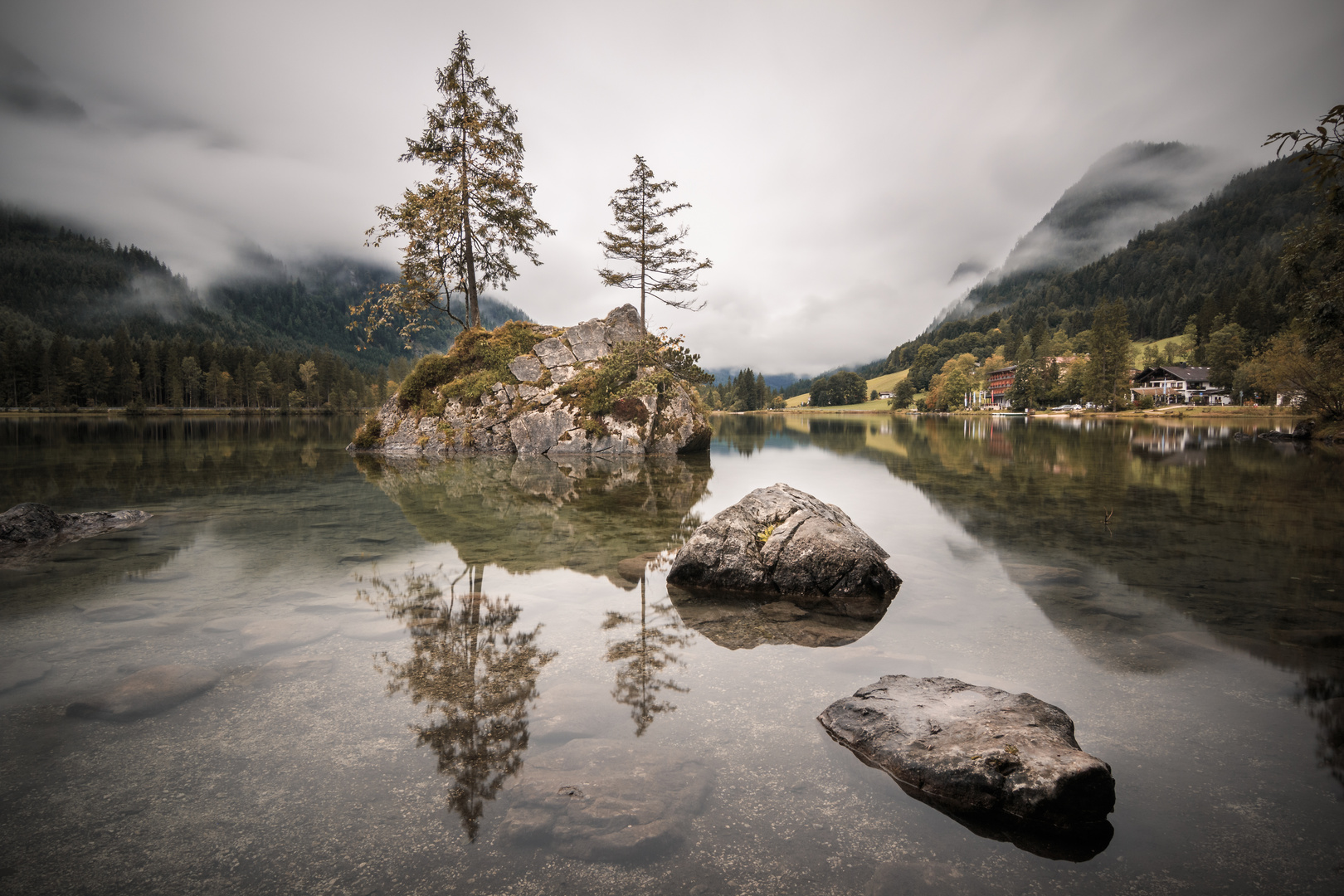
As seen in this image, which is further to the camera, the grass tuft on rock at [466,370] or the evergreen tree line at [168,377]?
the evergreen tree line at [168,377]

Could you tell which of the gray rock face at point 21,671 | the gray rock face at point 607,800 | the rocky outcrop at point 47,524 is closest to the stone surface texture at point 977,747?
the gray rock face at point 607,800

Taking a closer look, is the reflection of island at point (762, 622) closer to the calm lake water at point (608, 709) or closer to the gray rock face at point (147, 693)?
the calm lake water at point (608, 709)

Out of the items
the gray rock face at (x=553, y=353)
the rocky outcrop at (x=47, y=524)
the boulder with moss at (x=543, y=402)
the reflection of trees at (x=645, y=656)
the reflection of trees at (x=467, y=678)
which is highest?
the gray rock face at (x=553, y=353)

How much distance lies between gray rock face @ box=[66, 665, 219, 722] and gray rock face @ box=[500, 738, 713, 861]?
11.7 feet

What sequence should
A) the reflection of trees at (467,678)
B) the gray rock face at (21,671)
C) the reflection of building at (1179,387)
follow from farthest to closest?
1. the reflection of building at (1179,387)
2. the gray rock face at (21,671)
3. the reflection of trees at (467,678)

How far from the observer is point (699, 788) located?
4.07 m

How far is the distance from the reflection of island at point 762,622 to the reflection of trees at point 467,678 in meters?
2.08

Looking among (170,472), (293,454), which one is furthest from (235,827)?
(293,454)

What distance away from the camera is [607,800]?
3.92 meters

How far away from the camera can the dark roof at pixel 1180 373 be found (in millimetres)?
119250

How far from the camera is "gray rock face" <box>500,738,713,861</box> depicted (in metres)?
3.54

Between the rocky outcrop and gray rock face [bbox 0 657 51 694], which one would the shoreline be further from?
gray rock face [bbox 0 657 51 694]

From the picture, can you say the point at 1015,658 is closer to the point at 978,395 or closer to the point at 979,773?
the point at 979,773

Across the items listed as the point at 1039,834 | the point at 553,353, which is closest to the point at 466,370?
the point at 553,353
